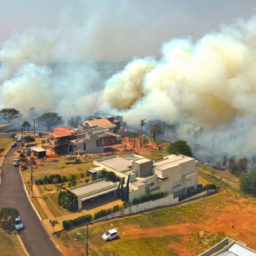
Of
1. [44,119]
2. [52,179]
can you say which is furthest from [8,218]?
[44,119]

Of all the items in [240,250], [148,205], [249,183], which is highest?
[240,250]

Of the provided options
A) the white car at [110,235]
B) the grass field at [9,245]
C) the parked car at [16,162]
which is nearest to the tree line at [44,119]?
the parked car at [16,162]

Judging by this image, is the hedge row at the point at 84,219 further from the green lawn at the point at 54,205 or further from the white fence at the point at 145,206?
the green lawn at the point at 54,205

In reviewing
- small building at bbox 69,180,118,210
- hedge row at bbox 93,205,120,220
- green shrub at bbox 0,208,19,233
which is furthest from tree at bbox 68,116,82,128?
green shrub at bbox 0,208,19,233

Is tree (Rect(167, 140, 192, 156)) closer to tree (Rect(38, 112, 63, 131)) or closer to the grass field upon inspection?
the grass field

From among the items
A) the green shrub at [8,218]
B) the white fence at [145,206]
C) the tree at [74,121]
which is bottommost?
the white fence at [145,206]

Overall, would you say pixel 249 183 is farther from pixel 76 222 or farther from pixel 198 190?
pixel 76 222

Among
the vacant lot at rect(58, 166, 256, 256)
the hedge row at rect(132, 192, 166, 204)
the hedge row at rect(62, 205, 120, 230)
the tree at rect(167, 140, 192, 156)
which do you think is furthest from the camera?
→ the tree at rect(167, 140, 192, 156)
